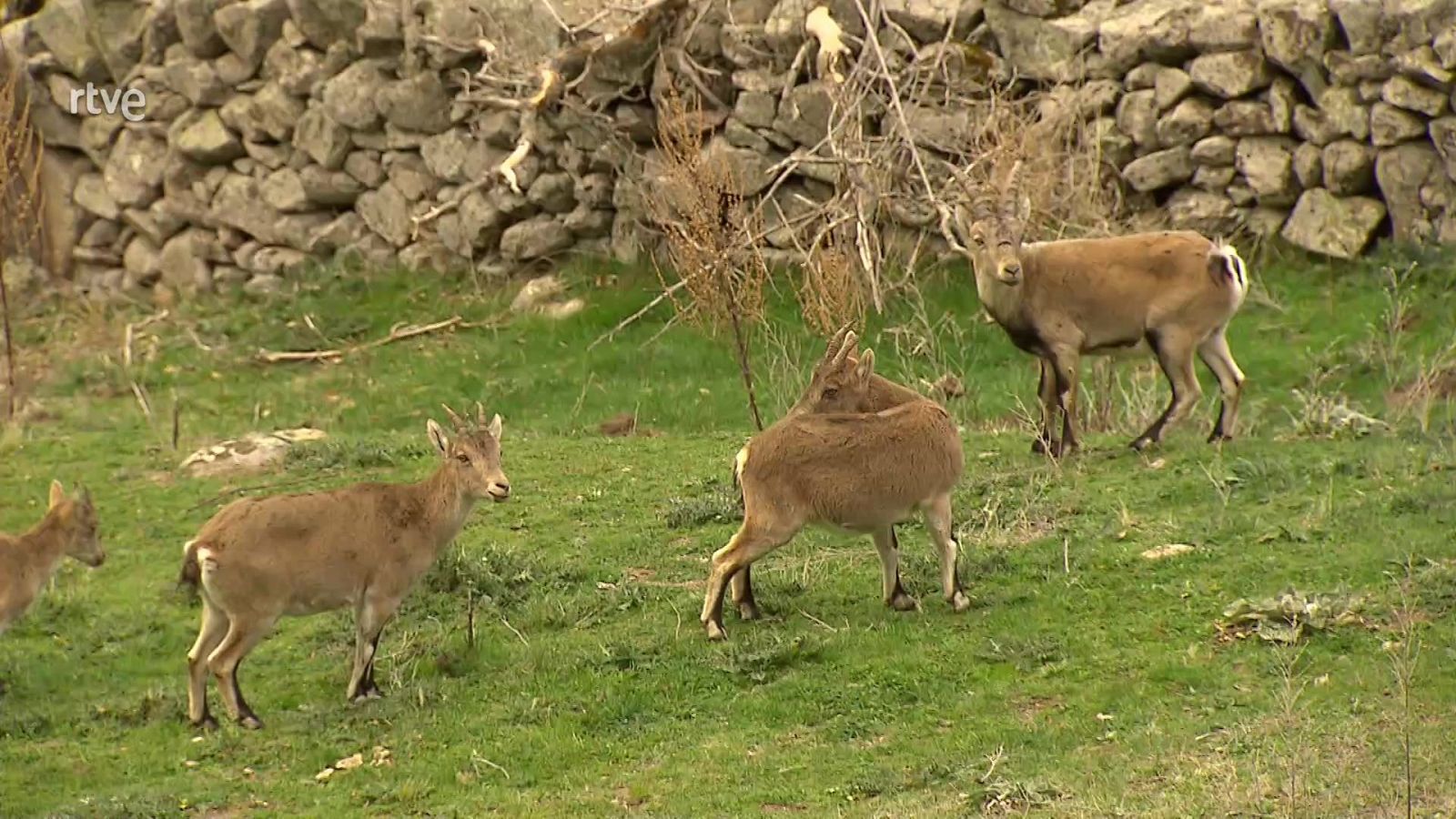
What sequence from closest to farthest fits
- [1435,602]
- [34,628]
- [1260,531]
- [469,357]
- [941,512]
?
[1435,602]
[941,512]
[1260,531]
[34,628]
[469,357]

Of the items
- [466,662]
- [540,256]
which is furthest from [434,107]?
[466,662]

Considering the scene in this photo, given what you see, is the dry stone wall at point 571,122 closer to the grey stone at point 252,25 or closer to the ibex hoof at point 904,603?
the grey stone at point 252,25

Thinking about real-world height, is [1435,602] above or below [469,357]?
above

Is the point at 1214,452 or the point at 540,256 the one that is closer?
the point at 1214,452

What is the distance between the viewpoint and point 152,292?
23.8 meters

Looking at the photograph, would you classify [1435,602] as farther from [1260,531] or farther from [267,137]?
[267,137]

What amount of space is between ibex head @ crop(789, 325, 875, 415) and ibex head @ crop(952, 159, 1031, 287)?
209 centimetres

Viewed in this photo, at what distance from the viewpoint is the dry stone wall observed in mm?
18188

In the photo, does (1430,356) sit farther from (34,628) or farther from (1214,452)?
(34,628)

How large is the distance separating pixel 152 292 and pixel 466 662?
570 inches

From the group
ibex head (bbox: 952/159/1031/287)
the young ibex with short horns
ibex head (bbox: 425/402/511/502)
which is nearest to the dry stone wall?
ibex head (bbox: 952/159/1031/287)

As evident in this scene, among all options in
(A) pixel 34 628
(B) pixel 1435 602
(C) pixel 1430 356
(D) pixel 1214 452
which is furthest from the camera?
(C) pixel 1430 356

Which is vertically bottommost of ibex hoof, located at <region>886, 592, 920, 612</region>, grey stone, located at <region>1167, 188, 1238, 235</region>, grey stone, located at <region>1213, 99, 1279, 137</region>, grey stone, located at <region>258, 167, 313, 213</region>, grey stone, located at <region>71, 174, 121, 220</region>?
grey stone, located at <region>71, 174, 121, 220</region>

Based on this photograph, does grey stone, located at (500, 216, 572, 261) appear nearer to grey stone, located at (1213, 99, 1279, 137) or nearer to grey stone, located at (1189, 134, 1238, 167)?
grey stone, located at (1189, 134, 1238, 167)
